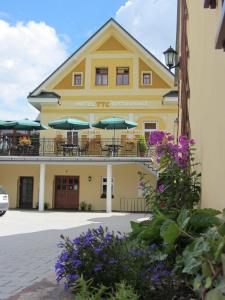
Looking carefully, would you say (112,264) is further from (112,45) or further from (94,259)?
(112,45)

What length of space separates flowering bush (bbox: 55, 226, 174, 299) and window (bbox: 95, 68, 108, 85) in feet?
83.1

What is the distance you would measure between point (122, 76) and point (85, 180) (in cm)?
685

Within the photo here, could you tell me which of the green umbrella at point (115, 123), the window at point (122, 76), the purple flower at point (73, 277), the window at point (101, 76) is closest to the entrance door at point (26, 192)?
the green umbrella at point (115, 123)

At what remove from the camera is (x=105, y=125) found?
→ 26.2m

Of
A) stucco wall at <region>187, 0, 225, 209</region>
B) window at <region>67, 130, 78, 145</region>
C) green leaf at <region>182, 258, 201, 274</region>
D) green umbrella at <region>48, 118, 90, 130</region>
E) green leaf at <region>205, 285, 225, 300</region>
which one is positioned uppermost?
green umbrella at <region>48, 118, 90, 130</region>

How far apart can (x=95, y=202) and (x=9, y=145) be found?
5969 millimetres

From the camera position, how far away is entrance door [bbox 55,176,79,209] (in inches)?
1115

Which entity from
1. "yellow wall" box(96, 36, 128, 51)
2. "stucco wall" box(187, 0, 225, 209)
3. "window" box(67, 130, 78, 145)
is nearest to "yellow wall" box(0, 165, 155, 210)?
"window" box(67, 130, 78, 145)

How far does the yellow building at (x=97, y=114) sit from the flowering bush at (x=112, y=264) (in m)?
22.0

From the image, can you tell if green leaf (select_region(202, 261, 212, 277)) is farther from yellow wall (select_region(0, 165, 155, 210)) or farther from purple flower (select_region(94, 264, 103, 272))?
yellow wall (select_region(0, 165, 155, 210))

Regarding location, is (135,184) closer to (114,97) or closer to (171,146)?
(114,97)

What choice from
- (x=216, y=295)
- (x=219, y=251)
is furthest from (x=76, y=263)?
(x=216, y=295)

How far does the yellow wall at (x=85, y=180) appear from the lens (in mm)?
27812

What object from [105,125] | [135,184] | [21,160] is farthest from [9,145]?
[135,184]
